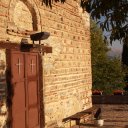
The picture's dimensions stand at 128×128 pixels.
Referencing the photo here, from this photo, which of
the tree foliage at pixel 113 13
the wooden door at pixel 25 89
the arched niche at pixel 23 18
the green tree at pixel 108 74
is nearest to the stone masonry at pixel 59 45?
the arched niche at pixel 23 18

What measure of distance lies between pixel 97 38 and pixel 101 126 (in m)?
15.4

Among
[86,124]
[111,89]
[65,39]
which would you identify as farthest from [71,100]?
[111,89]

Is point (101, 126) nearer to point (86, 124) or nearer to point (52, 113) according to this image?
point (86, 124)

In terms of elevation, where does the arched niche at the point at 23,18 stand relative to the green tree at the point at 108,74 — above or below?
above

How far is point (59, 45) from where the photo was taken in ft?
39.5

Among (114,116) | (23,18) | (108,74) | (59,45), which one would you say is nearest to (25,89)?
(23,18)

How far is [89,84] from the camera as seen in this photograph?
14.8 metres

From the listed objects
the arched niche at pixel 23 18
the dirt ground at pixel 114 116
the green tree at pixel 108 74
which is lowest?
the dirt ground at pixel 114 116

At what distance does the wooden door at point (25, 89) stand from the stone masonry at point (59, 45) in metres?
0.31

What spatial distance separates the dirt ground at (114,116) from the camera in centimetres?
1320

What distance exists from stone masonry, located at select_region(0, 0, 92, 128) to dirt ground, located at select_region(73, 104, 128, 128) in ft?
2.74

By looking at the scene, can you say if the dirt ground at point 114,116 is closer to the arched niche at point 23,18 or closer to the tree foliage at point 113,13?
the arched niche at point 23,18

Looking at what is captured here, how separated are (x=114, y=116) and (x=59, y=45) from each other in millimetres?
4634

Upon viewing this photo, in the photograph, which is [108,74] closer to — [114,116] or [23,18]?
[114,116]
